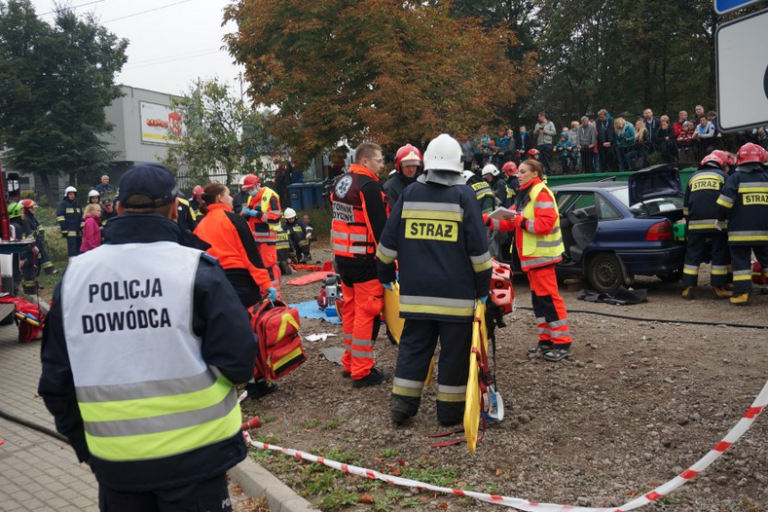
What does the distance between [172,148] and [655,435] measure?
21593 millimetres

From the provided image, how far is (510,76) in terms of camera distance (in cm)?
2480

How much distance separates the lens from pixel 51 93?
136 ft

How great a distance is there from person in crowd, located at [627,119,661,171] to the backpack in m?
12.8

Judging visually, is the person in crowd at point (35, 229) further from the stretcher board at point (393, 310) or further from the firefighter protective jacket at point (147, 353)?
the firefighter protective jacket at point (147, 353)

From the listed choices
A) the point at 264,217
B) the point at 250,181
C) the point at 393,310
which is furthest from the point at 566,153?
the point at 393,310

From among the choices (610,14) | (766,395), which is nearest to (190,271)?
(766,395)

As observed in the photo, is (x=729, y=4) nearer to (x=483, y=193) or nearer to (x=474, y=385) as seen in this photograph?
(x=474, y=385)

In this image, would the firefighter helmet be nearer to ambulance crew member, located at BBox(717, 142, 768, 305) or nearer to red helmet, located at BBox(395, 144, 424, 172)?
red helmet, located at BBox(395, 144, 424, 172)

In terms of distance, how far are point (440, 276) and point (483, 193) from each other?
515 centimetres

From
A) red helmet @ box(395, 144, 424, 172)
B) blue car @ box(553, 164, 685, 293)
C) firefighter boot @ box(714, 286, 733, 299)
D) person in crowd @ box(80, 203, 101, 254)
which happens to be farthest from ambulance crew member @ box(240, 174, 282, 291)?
firefighter boot @ box(714, 286, 733, 299)

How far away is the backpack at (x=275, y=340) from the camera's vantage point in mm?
6121

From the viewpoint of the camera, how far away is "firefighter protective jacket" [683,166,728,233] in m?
9.24

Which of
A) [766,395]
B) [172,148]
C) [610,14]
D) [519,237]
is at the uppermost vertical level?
[610,14]

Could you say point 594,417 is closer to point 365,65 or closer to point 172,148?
point 365,65
